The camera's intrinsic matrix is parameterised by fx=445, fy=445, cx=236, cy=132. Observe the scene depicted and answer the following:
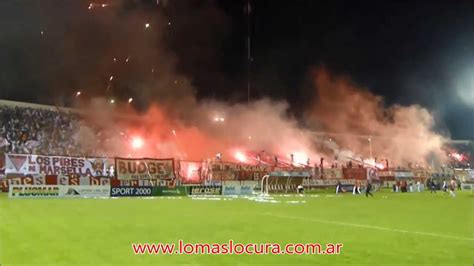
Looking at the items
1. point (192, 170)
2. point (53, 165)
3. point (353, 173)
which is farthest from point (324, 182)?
point (53, 165)

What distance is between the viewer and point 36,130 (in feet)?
150

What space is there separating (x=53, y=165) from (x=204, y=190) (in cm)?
1325

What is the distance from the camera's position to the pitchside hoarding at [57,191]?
31906mm

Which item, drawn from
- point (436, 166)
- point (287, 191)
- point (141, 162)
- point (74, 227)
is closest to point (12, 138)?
point (141, 162)

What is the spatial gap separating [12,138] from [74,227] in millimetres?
34463

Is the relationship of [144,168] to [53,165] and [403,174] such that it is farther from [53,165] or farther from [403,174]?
[403,174]

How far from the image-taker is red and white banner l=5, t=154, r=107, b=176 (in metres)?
34.2

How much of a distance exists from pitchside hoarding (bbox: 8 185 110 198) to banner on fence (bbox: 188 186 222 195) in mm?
7767

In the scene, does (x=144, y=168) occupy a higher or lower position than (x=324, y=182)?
higher

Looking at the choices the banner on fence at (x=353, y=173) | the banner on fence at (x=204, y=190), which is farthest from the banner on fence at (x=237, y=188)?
the banner on fence at (x=353, y=173)

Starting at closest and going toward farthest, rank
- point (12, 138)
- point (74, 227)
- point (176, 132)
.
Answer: point (74, 227) → point (12, 138) → point (176, 132)

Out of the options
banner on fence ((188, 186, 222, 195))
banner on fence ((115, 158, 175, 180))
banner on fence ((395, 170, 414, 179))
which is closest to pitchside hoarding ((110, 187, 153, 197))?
banner on fence ((115, 158, 175, 180))

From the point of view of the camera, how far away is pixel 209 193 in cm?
4125

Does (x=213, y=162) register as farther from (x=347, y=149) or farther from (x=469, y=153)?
(x=469, y=153)
